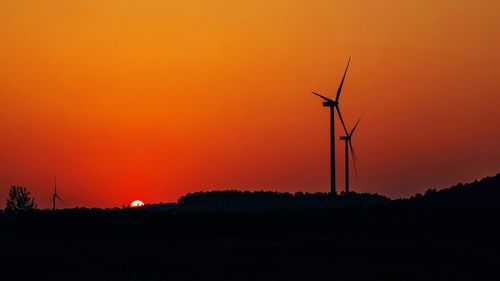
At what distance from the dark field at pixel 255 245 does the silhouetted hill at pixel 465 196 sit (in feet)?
76.3

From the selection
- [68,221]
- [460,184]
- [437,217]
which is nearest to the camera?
[68,221]

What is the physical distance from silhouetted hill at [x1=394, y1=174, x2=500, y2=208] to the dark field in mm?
23270

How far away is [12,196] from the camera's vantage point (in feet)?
606

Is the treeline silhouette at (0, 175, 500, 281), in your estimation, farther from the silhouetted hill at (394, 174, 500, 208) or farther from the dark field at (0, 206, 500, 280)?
the silhouetted hill at (394, 174, 500, 208)

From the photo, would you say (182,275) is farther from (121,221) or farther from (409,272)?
(121,221)

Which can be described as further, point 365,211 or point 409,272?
point 365,211

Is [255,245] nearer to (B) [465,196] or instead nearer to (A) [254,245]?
(A) [254,245]

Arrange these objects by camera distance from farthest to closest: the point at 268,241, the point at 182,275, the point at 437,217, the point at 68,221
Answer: the point at 437,217, the point at 68,221, the point at 268,241, the point at 182,275

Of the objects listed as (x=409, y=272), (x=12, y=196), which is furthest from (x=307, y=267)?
(x=12, y=196)

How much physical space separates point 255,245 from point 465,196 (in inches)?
2505

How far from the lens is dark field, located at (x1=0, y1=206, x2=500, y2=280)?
57781mm

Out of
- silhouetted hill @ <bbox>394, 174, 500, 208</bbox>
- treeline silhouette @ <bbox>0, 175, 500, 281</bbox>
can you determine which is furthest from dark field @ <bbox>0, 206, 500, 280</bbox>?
silhouetted hill @ <bbox>394, 174, 500, 208</bbox>

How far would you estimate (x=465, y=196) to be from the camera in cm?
12619

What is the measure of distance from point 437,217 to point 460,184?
157 feet
